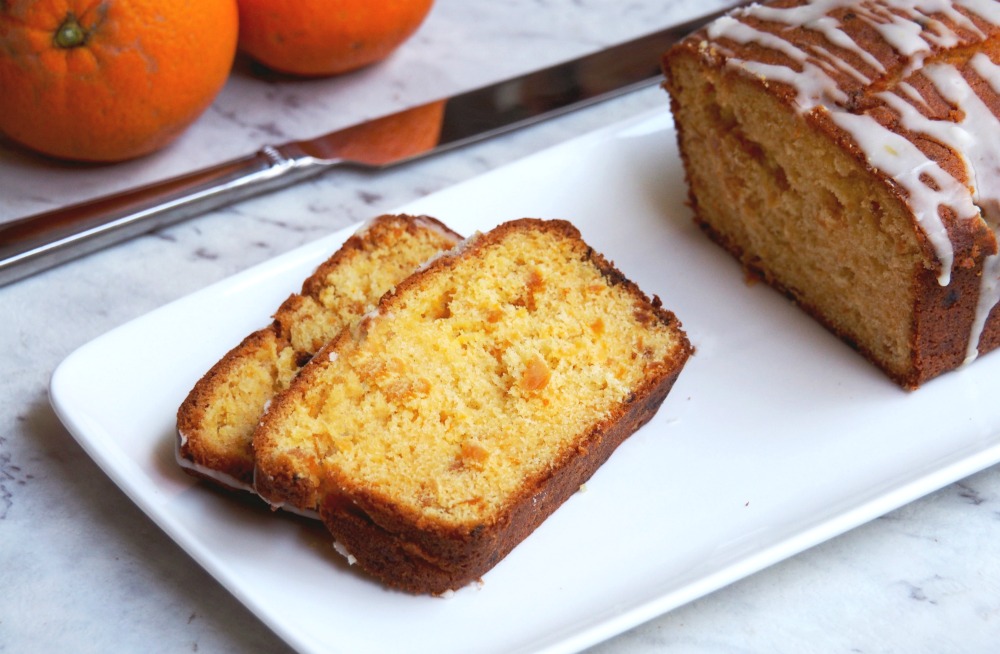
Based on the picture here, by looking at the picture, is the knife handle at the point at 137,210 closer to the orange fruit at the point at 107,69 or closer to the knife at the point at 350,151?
the knife at the point at 350,151

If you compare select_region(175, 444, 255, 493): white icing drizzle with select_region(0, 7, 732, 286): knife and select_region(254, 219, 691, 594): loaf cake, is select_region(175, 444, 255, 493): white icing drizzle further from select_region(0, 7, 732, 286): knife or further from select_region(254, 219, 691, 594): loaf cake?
select_region(0, 7, 732, 286): knife

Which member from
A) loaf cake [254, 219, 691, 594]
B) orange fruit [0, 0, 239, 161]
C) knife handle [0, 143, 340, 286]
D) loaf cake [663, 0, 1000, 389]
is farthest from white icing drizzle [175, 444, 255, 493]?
loaf cake [663, 0, 1000, 389]

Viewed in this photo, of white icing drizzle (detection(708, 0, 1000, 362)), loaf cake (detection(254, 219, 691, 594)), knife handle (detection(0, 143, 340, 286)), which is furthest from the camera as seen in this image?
knife handle (detection(0, 143, 340, 286))

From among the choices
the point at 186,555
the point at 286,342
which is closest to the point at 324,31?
the point at 286,342

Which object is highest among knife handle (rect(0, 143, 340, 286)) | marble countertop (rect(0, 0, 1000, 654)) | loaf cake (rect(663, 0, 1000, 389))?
loaf cake (rect(663, 0, 1000, 389))

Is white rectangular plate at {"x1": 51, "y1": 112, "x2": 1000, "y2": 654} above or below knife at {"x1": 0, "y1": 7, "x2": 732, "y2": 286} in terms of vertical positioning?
below

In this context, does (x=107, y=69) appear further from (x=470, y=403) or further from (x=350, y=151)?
(x=470, y=403)

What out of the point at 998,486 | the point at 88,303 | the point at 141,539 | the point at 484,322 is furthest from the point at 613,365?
the point at 88,303

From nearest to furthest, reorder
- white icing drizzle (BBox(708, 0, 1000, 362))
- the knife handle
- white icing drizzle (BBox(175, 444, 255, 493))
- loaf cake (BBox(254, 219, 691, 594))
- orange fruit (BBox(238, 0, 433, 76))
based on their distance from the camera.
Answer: loaf cake (BBox(254, 219, 691, 594)) < white icing drizzle (BBox(175, 444, 255, 493)) < white icing drizzle (BBox(708, 0, 1000, 362)) < the knife handle < orange fruit (BBox(238, 0, 433, 76))
